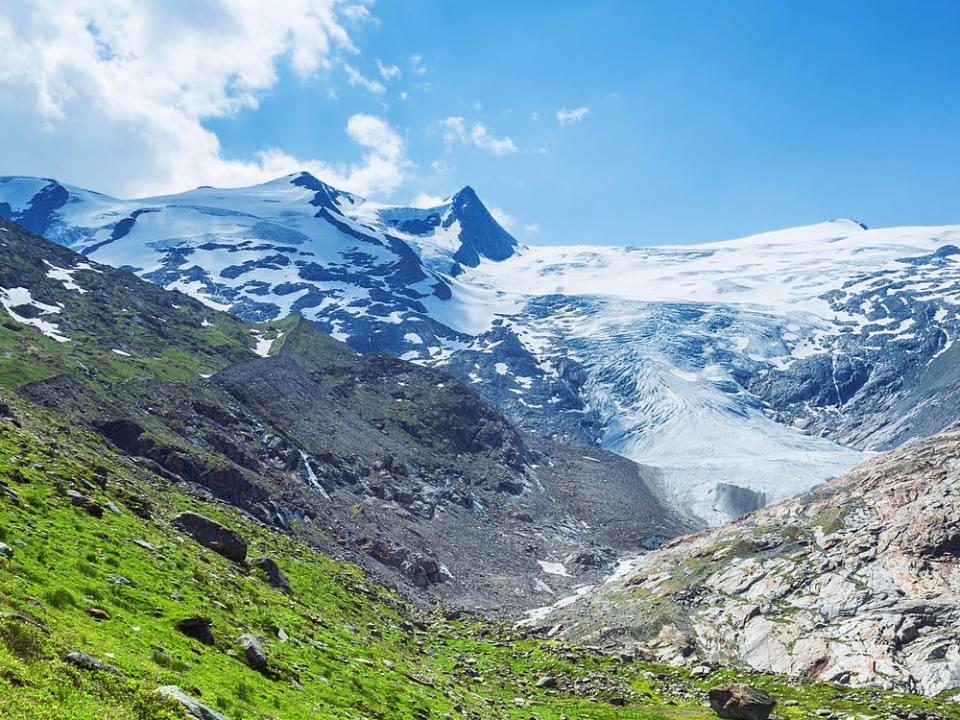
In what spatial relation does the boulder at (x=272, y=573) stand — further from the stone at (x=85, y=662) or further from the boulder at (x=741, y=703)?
the stone at (x=85, y=662)

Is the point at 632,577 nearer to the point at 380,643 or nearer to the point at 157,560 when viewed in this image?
the point at 380,643

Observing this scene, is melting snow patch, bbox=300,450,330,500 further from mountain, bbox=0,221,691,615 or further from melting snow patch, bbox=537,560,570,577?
melting snow patch, bbox=537,560,570,577

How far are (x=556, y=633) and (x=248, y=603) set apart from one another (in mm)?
50701

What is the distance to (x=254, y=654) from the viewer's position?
28469mm

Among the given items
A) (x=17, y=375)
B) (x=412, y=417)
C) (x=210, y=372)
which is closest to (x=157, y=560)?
(x=17, y=375)

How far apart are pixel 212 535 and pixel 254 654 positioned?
24315 mm

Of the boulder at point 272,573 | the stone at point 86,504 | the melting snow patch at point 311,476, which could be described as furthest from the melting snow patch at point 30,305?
the stone at point 86,504

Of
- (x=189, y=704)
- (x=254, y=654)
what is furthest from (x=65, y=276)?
(x=189, y=704)

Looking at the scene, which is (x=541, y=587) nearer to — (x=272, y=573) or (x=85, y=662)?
(x=272, y=573)

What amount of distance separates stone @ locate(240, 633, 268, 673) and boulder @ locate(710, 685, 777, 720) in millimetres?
33163

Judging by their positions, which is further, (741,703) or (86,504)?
(741,703)

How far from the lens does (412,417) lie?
19375 centimetres

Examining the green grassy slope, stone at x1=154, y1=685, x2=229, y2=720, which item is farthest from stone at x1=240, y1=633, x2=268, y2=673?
stone at x1=154, y1=685, x2=229, y2=720

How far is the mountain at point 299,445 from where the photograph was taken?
99.0 metres
